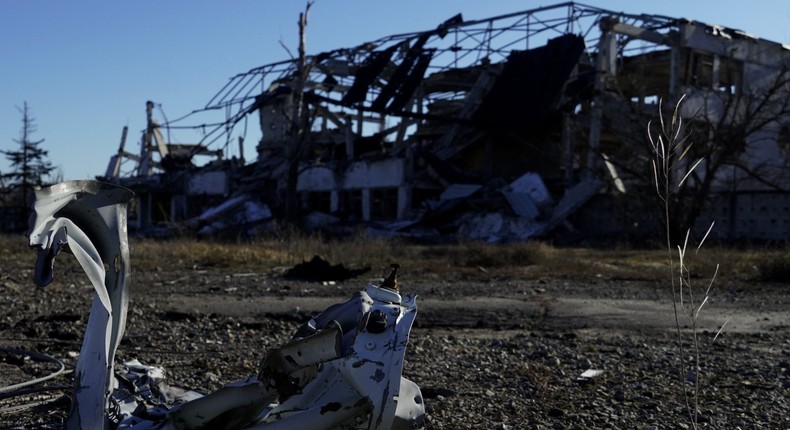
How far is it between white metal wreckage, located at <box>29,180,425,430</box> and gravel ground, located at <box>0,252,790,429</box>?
128 centimetres

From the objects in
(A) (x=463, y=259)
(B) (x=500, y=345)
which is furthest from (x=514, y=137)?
(B) (x=500, y=345)

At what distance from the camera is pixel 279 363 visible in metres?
3.31

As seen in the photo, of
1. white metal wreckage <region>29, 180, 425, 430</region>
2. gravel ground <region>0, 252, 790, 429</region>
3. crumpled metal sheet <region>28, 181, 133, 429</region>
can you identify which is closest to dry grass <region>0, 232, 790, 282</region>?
gravel ground <region>0, 252, 790, 429</region>

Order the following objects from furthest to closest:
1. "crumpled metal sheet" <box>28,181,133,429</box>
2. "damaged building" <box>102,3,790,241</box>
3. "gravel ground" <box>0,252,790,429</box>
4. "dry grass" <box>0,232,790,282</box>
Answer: "damaged building" <box>102,3,790,241</box>
"dry grass" <box>0,232,790,282</box>
"gravel ground" <box>0,252,790,429</box>
"crumpled metal sheet" <box>28,181,133,429</box>

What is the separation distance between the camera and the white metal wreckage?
10.3 feet

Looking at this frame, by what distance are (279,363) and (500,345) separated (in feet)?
15.0

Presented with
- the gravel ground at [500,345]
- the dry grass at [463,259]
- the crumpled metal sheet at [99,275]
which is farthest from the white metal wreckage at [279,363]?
the dry grass at [463,259]

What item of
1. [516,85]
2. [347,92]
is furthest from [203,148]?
[516,85]

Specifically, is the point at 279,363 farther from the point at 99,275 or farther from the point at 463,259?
the point at 463,259

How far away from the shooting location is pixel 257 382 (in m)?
3.39

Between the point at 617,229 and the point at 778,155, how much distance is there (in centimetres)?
954

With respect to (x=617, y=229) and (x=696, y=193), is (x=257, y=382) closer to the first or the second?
(x=696, y=193)

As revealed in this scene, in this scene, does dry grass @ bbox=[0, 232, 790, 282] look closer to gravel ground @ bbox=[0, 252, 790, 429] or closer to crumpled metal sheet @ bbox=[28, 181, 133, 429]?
gravel ground @ bbox=[0, 252, 790, 429]

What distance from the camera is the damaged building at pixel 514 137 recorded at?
90.2 feet
